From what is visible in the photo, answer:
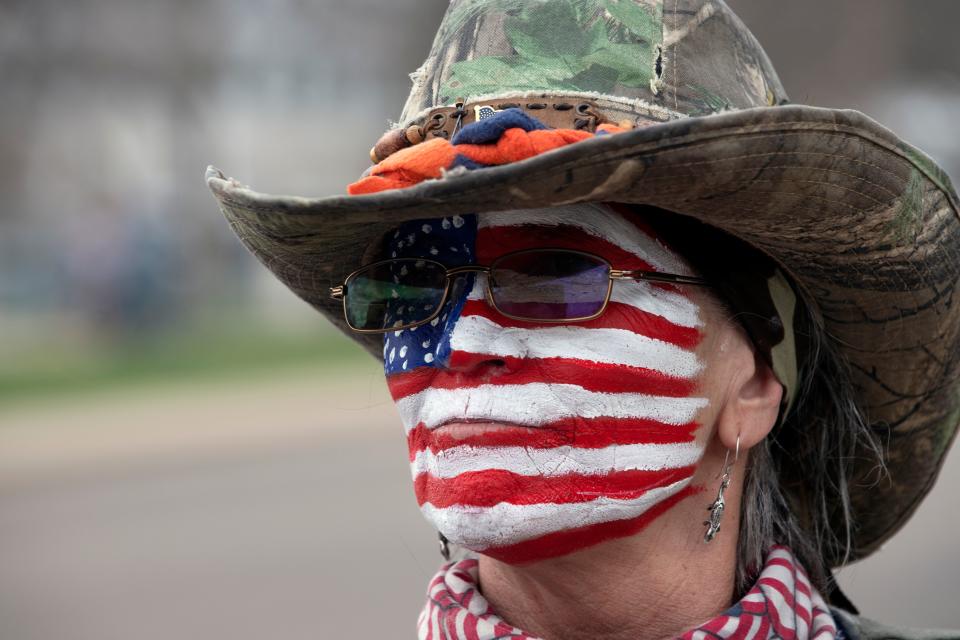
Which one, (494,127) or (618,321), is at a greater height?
(494,127)

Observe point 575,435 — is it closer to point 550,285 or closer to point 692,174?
point 550,285

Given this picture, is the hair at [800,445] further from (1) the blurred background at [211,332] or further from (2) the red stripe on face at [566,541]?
(1) the blurred background at [211,332]

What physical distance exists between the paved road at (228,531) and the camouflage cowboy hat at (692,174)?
3.97 meters

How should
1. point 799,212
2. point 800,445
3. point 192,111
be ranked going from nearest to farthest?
1. point 799,212
2. point 800,445
3. point 192,111

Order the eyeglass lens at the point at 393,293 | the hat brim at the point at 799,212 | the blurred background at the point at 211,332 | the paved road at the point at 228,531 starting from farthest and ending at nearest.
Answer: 1. the blurred background at the point at 211,332
2. the paved road at the point at 228,531
3. the eyeglass lens at the point at 393,293
4. the hat brim at the point at 799,212

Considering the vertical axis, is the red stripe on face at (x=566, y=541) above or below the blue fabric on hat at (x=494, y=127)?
below

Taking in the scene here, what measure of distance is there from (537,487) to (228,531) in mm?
6367

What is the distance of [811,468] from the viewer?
2.38 meters

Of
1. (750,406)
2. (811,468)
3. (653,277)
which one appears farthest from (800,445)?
(653,277)

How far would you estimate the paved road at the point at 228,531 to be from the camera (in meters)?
6.34

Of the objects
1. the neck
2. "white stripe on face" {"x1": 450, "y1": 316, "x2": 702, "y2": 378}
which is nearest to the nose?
"white stripe on face" {"x1": 450, "y1": 316, "x2": 702, "y2": 378}

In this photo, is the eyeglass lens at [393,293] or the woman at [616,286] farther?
the eyeglass lens at [393,293]

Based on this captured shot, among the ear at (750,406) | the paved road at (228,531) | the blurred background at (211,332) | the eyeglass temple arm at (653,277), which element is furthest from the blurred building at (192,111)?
the eyeglass temple arm at (653,277)

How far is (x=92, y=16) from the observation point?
19547 millimetres
